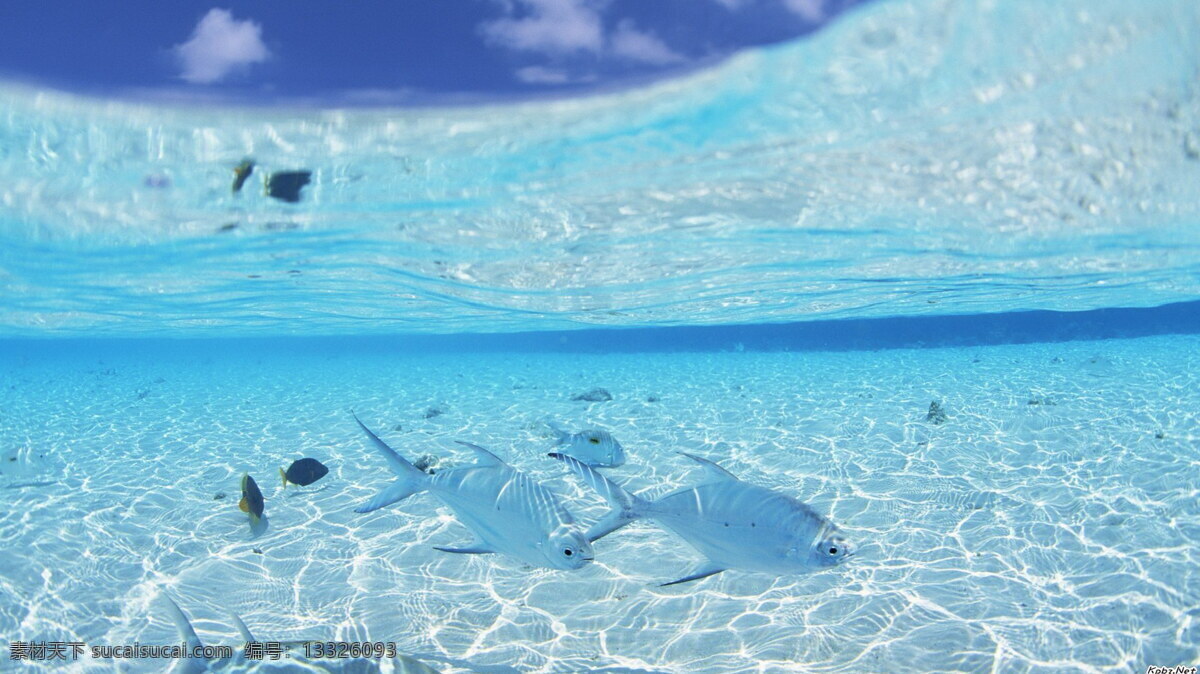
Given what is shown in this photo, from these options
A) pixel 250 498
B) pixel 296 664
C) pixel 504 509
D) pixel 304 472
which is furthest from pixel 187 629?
pixel 504 509

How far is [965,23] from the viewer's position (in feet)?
20.3

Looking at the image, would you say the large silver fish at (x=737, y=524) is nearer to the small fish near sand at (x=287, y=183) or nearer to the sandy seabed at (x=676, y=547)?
the sandy seabed at (x=676, y=547)

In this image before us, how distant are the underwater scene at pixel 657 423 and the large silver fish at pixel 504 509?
0.10ft

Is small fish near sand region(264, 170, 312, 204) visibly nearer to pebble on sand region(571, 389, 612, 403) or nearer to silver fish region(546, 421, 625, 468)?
silver fish region(546, 421, 625, 468)

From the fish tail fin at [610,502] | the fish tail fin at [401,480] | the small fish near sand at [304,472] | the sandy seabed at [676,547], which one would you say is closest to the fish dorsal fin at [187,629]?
the sandy seabed at [676,547]

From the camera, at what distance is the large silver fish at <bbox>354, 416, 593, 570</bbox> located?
351 centimetres

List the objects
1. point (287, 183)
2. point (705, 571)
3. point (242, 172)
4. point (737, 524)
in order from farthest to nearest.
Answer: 1. point (287, 183)
2. point (242, 172)
3. point (737, 524)
4. point (705, 571)

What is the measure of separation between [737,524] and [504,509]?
1.50 meters

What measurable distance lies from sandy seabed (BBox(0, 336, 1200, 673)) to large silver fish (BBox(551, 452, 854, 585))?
236cm

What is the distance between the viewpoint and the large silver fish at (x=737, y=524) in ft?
11.2

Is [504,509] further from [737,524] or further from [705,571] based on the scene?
[737,524]

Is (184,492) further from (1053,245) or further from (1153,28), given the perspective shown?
(1053,245)

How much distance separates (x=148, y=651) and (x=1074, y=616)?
9.26m

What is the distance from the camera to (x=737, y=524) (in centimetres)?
357
